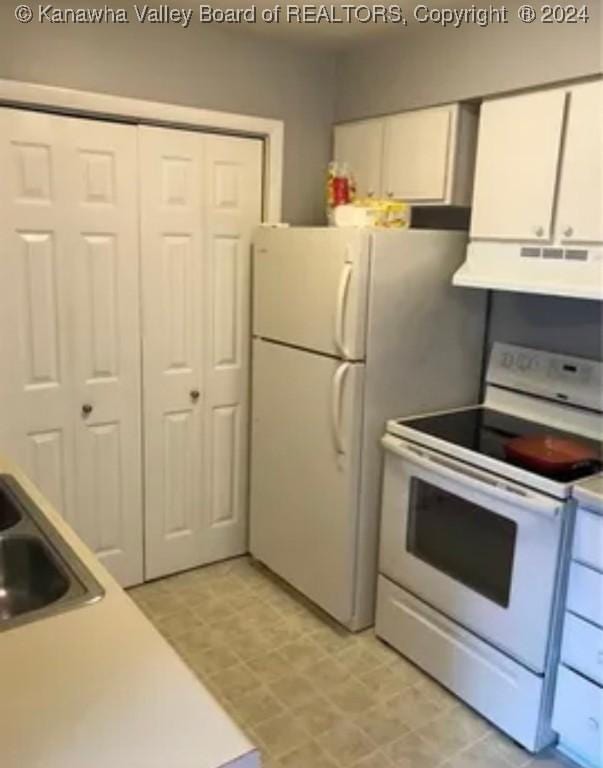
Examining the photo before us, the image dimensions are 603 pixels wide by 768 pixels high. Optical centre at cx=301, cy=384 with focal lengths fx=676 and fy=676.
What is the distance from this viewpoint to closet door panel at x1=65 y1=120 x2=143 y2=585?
8.39 feet

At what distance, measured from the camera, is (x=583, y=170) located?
79.5 inches

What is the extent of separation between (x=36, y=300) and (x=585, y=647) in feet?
7.13

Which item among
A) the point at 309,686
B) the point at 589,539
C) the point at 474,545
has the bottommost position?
the point at 309,686

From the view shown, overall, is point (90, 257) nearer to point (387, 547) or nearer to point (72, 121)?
point (72, 121)

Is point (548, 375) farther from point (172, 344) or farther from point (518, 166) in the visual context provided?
point (172, 344)

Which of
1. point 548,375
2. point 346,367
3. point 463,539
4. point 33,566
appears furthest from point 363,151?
point 33,566

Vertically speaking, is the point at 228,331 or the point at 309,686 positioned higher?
the point at 228,331

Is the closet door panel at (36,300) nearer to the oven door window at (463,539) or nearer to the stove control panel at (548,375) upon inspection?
the oven door window at (463,539)

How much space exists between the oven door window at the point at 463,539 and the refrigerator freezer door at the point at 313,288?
584 millimetres

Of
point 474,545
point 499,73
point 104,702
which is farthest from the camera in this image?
Answer: point 499,73

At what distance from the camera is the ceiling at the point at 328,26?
93.7 inches

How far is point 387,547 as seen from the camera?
2.52 metres

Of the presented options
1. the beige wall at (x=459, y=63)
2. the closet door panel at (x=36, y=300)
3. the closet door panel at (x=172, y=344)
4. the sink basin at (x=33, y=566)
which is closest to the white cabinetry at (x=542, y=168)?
the beige wall at (x=459, y=63)

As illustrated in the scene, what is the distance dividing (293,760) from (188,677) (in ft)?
3.96
